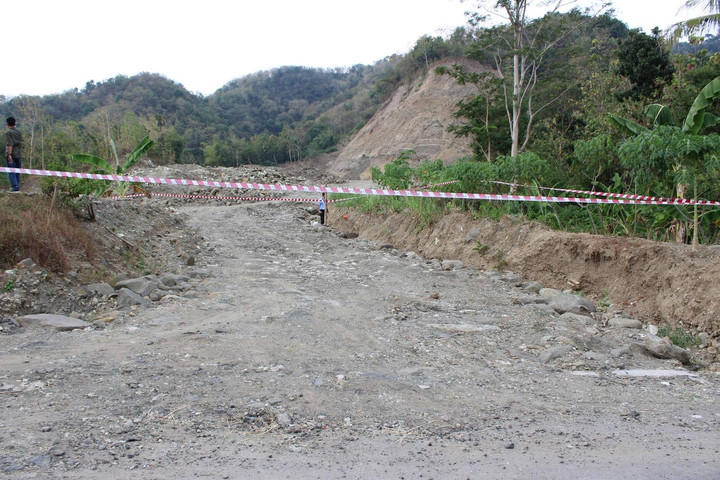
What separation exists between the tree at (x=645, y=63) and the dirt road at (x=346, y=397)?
11198mm

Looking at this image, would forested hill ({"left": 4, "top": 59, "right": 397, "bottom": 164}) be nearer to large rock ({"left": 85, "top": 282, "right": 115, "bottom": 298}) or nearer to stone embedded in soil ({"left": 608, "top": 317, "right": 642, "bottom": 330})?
large rock ({"left": 85, "top": 282, "right": 115, "bottom": 298})

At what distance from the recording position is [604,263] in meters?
7.35

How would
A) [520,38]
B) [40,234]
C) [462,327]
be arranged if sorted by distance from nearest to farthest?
[462,327] < [40,234] < [520,38]

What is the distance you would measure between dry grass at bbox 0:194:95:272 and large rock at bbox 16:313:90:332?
37.6 inches

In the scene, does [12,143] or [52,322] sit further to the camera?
[12,143]

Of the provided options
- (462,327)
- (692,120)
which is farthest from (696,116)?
(462,327)

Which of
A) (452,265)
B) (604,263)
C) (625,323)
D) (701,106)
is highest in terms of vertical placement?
(701,106)

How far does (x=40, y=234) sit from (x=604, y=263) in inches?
299

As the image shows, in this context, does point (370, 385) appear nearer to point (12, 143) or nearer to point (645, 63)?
point (12, 143)

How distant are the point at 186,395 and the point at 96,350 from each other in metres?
1.37

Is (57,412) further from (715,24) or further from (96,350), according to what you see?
(715,24)

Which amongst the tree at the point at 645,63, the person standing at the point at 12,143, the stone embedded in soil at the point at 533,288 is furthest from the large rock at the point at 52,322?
the tree at the point at 645,63

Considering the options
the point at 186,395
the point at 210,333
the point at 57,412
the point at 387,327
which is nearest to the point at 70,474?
the point at 57,412

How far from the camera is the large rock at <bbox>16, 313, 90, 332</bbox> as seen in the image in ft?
16.4
